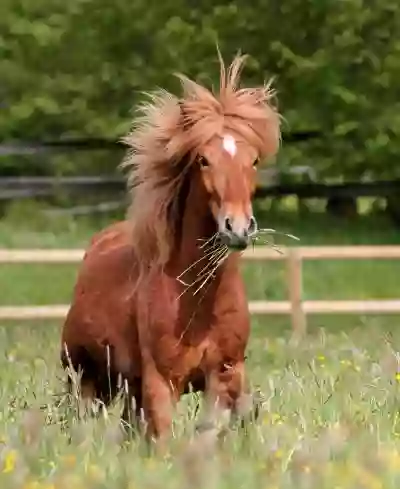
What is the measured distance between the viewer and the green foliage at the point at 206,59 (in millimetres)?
13320

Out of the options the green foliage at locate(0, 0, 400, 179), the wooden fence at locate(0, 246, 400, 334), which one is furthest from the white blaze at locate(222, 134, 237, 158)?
the green foliage at locate(0, 0, 400, 179)

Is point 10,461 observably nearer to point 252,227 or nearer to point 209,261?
point 252,227

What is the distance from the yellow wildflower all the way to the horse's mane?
1.30 m

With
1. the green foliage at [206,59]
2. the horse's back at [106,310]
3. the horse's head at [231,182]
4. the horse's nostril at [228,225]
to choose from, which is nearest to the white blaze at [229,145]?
the horse's head at [231,182]

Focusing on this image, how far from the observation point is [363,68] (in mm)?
13602

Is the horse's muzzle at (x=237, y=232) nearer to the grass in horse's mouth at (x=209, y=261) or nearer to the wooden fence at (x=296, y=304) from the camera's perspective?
the grass in horse's mouth at (x=209, y=261)

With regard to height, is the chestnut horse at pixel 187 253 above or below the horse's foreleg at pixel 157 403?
above

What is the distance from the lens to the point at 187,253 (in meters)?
4.41

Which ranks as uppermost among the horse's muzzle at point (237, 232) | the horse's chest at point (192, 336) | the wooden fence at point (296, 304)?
the horse's muzzle at point (237, 232)

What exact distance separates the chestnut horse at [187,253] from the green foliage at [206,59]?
8.60 metres

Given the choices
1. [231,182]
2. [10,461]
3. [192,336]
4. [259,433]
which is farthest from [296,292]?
[10,461]

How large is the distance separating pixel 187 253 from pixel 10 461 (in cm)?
139

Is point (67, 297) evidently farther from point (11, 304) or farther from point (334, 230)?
point (334, 230)

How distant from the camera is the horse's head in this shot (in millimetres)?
3932
